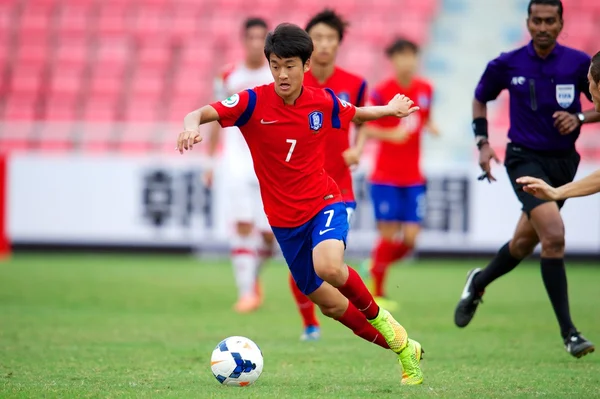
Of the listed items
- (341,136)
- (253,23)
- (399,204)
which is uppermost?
(253,23)

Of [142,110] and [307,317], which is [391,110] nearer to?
[307,317]

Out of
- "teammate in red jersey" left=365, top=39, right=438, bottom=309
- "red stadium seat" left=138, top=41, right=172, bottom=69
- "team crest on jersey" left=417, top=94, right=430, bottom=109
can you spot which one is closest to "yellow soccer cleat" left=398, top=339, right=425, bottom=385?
"teammate in red jersey" left=365, top=39, right=438, bottom=309

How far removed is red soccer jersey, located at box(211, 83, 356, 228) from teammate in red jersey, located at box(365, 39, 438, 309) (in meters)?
5.01

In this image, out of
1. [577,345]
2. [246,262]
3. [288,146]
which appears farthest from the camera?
[246,262]

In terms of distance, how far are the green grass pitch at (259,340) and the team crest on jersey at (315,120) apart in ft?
5.31

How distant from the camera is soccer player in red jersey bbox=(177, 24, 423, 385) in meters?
6.36

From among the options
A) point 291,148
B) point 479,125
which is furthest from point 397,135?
point 291,148

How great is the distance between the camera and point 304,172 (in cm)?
659

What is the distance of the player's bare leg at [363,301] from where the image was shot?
6273 mm

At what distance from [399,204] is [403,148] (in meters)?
0.66

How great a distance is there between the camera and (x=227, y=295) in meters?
12.3

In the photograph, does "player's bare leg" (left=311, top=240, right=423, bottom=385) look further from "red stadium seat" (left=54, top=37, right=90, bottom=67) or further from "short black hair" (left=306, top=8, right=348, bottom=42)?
"red stadium seat" (left=54, top=37, right=90, bottom=67)

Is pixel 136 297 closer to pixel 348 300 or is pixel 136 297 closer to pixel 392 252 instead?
pixel 392 252

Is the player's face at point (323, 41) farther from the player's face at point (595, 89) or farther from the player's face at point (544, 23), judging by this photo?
the player's face at point (595, 89)
